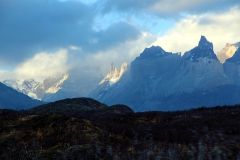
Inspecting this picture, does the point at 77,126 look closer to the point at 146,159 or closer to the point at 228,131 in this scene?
the point at 146,159

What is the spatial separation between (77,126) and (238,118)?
77.6 feet

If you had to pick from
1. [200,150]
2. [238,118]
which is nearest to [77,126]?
[200,150]

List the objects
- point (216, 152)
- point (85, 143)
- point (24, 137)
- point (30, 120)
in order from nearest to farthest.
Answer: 1. point (216, 152)
2. point (85, 143)
3. point (24, 137)
4. point (30, 120)

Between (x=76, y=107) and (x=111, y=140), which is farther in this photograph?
(x=76, y=107)

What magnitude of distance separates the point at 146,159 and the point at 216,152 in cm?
700

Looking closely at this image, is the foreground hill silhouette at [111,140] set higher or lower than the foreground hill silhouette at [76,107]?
lower

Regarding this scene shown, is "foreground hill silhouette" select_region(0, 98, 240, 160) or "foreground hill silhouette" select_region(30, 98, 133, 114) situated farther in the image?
"foreground hill silhouette" select_region(30, 98, 133, 114)

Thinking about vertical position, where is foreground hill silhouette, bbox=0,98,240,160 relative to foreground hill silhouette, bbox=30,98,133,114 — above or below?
below

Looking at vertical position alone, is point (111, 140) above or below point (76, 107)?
below

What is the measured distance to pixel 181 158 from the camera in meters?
32.5

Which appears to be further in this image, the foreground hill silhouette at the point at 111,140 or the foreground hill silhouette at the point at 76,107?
the foreground hill silhouette at the point at 76,107

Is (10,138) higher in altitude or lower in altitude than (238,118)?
lower

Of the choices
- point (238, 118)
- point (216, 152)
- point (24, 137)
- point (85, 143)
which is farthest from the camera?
point (238, 118)

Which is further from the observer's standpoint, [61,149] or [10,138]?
[10,138]
